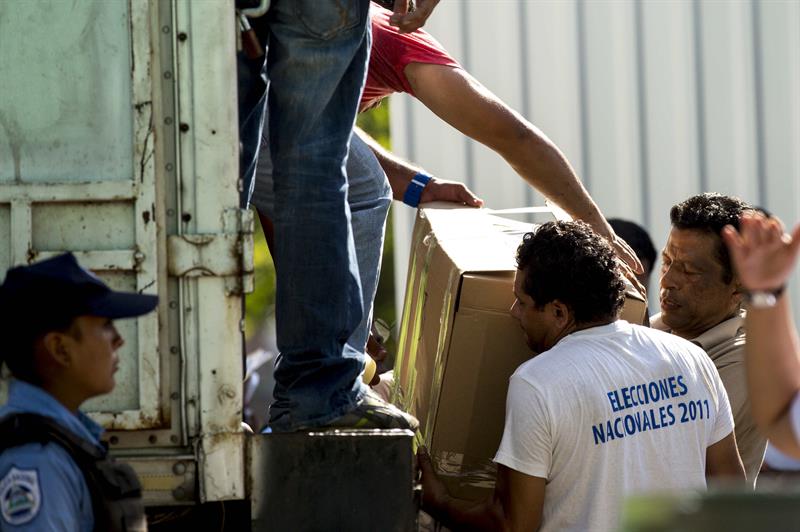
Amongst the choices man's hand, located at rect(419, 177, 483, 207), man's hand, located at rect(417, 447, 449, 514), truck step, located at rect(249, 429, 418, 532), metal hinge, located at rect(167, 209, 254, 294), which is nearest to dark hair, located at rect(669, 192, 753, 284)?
man's hand, located at rect(419, 177, 483, 207)

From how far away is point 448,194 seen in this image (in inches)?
171

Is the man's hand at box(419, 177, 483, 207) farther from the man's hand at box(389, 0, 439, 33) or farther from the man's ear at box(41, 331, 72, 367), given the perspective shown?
the man's ear at box(41, 331, 72, 367)

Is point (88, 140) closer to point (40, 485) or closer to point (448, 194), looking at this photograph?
point (40, 485)

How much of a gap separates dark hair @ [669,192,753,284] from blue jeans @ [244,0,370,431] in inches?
60.4

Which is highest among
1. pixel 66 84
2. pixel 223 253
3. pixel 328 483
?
pixel 66 84

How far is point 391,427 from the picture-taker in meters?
3.03

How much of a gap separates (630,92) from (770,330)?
2436 mm

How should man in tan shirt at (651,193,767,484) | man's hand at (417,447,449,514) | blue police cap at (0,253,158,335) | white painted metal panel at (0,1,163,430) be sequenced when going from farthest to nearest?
man in tan shirt at (651,193,767,484) < man's hand at (417,447,449,514) < white painted metal panel at (0,1,163,430) < blue police cap at (0,253,158,335)

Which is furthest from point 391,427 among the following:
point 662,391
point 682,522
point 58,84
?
point 682,522

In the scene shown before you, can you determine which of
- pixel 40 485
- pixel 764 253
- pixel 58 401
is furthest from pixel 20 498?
pixel 764 253

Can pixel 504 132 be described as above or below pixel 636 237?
above

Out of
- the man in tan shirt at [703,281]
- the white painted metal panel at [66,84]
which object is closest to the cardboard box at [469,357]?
the man in tan shirt at [703,281]

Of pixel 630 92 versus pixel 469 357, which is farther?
pixel 630 92

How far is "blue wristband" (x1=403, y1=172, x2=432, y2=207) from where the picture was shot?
4375 millimetres
